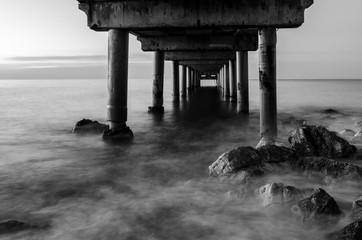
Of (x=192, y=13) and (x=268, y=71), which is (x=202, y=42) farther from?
(x=268, y=71)

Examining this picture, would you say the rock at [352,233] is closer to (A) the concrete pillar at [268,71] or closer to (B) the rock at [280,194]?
(B) the rock at [280,194]

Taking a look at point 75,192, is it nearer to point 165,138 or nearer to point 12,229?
point 12,229

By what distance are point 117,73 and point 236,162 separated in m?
4.64

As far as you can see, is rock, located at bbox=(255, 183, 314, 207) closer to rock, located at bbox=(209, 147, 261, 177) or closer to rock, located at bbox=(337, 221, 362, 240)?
rock, located at bbox=(337, 221, 362, 240)

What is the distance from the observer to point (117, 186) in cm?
521

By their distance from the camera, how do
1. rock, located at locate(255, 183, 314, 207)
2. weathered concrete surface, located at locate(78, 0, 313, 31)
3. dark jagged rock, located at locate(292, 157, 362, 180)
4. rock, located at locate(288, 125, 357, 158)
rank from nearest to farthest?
1. rock, located at locate(255, 183, 314, 207)
2. dark jagged rock, located at locate(292, 157, 362, 180)
3. rock, located at locate(288, 125, 357, 158)
4. weathered concrete surface, located at locate(78, 0, 313, 31)

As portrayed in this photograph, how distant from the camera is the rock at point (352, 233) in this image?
3047 millimetres

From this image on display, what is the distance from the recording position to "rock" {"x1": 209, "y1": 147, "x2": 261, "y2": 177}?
5.34m

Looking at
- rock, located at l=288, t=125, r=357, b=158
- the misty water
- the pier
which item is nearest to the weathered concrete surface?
the pier

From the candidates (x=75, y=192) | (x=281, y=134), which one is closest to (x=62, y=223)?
(x=75, y=192)

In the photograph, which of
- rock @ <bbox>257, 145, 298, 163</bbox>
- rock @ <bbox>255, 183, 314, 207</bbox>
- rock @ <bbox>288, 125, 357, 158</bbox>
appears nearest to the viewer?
rock @ <bbox>255, 183, 314, 207</bbox>

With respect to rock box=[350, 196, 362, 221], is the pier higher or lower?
higher

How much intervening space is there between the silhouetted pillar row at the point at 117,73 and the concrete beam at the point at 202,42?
235 inches

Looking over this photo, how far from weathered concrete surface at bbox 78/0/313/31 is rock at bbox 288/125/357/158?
101 inches
